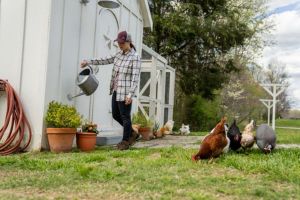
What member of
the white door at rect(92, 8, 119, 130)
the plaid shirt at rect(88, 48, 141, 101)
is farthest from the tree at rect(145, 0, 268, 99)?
the plaid shirt at rect(88, 48, 141, 101)

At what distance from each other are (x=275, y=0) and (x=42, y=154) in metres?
22.6

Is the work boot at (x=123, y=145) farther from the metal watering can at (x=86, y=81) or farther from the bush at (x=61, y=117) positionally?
the metal watering can at (x=86, y=81)

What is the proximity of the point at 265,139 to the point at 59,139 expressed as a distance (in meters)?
2.71

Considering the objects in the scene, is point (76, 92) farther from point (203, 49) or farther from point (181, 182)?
point (203, 49)

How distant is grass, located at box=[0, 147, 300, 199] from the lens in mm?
3162

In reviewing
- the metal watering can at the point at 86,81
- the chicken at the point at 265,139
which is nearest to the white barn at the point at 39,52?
the metal watering can at the point at 86,81

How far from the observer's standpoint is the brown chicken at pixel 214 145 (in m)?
4.47

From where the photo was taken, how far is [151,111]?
1193cm

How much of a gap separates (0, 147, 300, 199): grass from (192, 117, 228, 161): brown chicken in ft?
0.32

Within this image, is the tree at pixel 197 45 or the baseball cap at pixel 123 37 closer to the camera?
the baseball cap at pixel 123 37

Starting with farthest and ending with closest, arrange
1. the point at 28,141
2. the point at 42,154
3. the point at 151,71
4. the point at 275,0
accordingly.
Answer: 1. the point at 275,0
2. the point at 151,71
3. the point at 28,141
4. the point at 42,154

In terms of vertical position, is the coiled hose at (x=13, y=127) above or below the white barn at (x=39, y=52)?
below

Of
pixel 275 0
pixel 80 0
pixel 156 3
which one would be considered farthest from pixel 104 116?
pixel 275 0

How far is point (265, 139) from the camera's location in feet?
17.4
